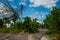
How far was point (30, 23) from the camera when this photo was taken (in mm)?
14469

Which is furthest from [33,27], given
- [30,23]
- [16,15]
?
[16,15]

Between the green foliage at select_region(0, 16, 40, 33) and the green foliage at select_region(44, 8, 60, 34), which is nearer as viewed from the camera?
the green foliage at select_region(44, 8, 60, 34)

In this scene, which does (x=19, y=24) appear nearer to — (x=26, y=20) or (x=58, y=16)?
(x=26, y=20)

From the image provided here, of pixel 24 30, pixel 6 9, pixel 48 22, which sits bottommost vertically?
pixel 24 30

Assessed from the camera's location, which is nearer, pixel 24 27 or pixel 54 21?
pixel 54 21

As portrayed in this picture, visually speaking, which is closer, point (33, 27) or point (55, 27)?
point (55, 27)

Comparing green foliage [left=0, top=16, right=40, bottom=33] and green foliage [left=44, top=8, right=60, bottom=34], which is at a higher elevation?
green foliage [left=44, top=8, right=60, bottom=34]

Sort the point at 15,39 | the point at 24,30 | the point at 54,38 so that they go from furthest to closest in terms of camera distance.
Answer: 1. the point at 24,30
2. the point at 15,39
3. the point at 54,38

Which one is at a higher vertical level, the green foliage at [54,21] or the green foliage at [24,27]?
the green foliage at [54,21]

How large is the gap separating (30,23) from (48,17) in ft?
21.3

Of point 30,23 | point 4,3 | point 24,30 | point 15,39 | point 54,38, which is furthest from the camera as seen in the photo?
point 30,23

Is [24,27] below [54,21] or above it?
below

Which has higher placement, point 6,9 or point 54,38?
point 6,9

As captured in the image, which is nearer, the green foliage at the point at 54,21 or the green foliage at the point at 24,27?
the green foliage at the point at 54,21
